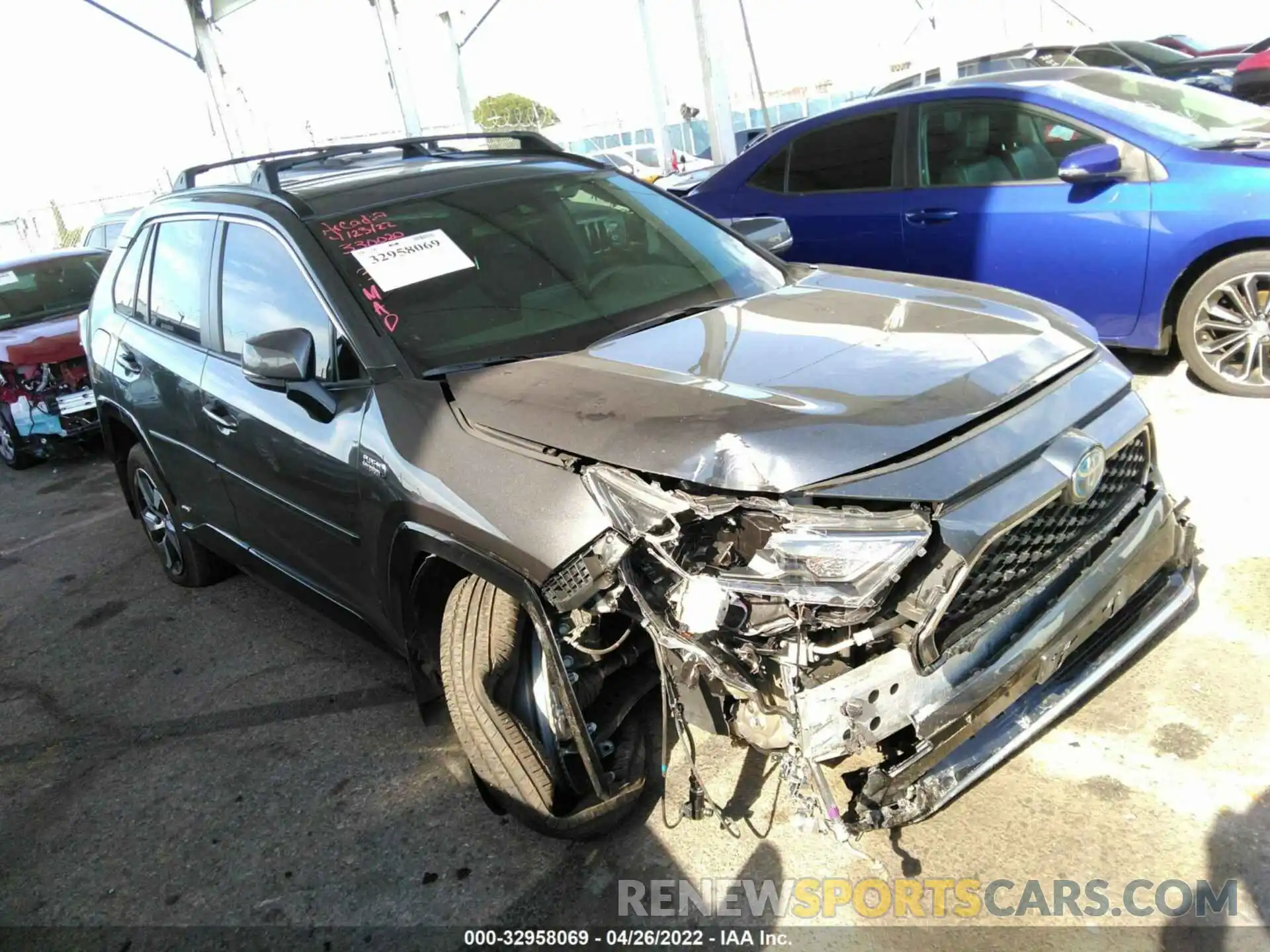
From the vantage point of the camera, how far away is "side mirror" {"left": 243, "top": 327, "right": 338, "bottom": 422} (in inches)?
107

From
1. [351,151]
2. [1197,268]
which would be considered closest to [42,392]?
[351,151]

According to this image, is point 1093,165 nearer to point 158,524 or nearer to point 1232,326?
point 1232,326

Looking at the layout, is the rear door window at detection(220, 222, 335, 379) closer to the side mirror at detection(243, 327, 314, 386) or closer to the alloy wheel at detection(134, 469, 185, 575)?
the side mirror at detection(243, 327, 314, 386)

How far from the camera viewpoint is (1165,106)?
5254 mm

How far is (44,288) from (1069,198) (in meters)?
8.09

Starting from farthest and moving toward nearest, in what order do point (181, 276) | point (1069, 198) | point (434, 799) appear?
point (1069, 198) → point (181, 276) → point (434, 799)

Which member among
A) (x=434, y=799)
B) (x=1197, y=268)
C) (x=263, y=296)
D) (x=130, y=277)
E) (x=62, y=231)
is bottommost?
(x=434, y=799)

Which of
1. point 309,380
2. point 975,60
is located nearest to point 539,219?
point 309,380

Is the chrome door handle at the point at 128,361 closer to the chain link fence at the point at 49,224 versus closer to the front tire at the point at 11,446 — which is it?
the front tire at the point at 11,446

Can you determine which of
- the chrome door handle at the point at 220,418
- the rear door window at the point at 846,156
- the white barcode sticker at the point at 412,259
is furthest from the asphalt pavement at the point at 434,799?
the rear door window at the point at 846,156

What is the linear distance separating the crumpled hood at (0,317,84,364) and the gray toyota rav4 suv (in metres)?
4.15

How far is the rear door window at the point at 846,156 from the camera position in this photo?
18.6 ft

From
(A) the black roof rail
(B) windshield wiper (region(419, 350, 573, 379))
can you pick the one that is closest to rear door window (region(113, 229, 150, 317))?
(A) the black roof rail

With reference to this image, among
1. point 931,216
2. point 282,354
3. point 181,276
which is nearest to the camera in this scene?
point 282,354
